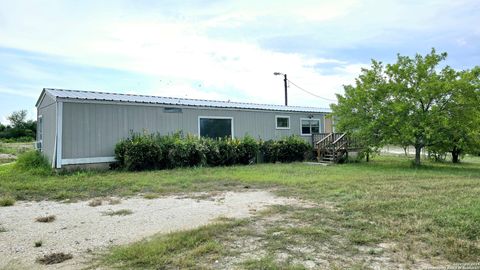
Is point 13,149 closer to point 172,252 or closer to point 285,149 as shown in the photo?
→ point 285,149

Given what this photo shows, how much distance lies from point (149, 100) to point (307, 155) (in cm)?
768

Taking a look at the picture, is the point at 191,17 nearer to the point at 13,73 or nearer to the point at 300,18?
the point at 300,18

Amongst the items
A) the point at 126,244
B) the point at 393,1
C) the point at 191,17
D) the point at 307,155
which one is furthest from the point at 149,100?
the point at 126,244

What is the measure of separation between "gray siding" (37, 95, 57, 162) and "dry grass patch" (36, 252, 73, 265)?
28.0ft

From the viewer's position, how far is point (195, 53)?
60.2 feet

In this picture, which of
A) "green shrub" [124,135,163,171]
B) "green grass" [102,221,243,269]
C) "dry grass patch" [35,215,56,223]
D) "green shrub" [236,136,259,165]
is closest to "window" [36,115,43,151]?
"green shrub" [124,135,163,171]

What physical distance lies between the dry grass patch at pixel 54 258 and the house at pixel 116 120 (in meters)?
7.97

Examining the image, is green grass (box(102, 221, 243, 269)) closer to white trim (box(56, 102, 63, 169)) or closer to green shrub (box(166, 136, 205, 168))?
white trim (box(56, 102, 63, 169))

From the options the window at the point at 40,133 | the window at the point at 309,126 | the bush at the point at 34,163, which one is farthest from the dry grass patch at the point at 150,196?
the window at the point at 309,126

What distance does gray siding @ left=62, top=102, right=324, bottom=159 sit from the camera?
11.1 meters

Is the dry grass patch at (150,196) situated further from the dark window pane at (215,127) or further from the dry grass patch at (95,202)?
the dark window pane at (215,127)

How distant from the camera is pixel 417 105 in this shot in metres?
13.0

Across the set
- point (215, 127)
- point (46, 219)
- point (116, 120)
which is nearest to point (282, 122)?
point (215, 127)

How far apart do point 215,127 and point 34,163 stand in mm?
6736
